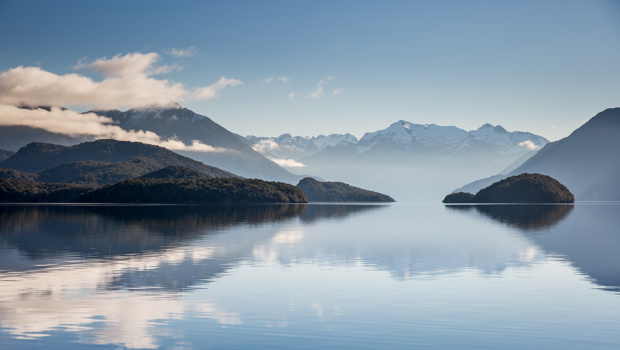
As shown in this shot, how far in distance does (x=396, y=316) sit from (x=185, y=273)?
16250 mm

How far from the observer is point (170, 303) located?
24406mm

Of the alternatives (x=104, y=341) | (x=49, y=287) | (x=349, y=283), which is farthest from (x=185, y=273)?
(x=104, y=341)

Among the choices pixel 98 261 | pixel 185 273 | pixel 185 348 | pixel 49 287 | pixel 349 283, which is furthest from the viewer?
pixel 98 261

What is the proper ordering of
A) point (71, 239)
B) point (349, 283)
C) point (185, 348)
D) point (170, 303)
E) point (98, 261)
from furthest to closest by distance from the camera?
point (71, 239) → point (98, 261) → point (349, 283) → point (170, 303) → point (185, 348)

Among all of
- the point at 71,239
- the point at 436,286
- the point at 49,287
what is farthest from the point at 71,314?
the point at 71,239

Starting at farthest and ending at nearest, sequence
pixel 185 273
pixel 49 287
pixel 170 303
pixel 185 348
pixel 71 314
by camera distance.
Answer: pixel 185 273
pixel 49 287
pixel 170 303
pixel 71 314
pixel 185 348

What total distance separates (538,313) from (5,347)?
74.4ft

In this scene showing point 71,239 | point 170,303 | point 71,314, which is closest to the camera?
point 71,314

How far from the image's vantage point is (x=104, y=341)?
61.2ft

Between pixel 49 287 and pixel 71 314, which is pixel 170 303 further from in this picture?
pixel 49 287

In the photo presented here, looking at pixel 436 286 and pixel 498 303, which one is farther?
pixel 436 286

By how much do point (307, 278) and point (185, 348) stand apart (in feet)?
50.7

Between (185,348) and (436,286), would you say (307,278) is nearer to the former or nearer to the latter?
Answer: (436,286)

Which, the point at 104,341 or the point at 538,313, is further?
the point at 538,313
